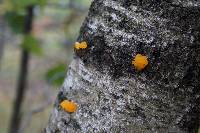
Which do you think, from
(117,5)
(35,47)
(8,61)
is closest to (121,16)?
(117,5)

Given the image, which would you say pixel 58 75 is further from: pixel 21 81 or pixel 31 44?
pixel 21 81

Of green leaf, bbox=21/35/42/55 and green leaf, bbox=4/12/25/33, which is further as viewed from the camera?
green leaf, bbox=4/12/25/33

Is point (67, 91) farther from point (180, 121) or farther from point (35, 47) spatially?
point (35, 47)

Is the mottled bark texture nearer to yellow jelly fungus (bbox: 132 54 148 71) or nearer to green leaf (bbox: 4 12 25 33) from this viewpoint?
yellow jelly fungus (bbox: 132 54 148 71)

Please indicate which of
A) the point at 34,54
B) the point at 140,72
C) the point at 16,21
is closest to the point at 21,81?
the point at 34,54

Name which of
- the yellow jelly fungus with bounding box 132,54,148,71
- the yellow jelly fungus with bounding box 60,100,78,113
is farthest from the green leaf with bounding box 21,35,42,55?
the yellow jelly fungus with bounding box 132,54,148,71
